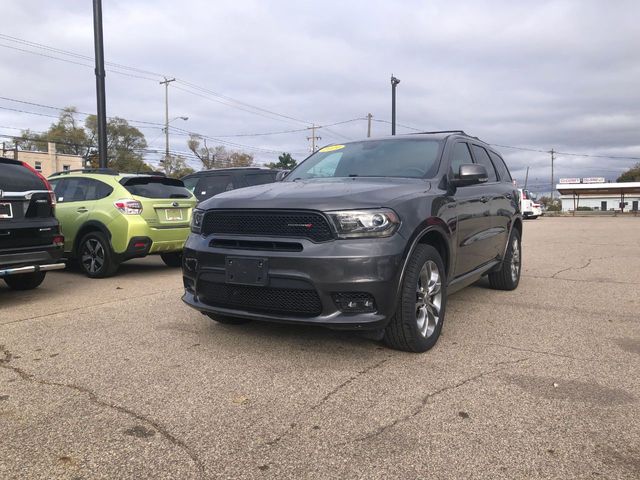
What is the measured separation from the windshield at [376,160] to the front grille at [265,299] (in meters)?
1.60

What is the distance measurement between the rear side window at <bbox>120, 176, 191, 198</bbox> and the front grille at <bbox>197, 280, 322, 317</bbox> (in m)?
4.33

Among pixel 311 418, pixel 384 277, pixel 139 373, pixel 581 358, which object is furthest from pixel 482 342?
pixel 139 373

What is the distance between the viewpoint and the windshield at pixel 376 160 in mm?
4669

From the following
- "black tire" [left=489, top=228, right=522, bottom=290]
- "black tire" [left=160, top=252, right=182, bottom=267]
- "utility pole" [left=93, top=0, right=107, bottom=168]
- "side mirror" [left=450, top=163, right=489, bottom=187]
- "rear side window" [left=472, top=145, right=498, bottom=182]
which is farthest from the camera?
"utility pole" [left=93, top=0, right=107, bottom=168]

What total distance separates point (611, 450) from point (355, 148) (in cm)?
356

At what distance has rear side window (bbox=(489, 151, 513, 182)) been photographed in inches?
261

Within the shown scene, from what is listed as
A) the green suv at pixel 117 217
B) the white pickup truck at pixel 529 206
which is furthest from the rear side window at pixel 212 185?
the white pickup truck at pixel 529 206

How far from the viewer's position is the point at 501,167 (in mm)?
6871

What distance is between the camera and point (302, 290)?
3.52 m

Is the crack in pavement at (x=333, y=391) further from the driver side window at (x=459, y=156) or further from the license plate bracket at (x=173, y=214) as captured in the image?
the license plate bracket at (x=173, y=214)

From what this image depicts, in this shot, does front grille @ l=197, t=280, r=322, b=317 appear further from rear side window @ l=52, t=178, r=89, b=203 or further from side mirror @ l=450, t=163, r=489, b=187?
rear side window @ l=52, t=178, r=89, b=203

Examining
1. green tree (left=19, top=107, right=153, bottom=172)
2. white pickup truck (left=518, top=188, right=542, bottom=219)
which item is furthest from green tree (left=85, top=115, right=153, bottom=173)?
white pickup truck (left=518, top=188, right=542, bottom=219)

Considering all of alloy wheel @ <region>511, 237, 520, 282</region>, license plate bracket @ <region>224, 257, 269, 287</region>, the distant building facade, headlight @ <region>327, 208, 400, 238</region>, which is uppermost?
the distant building facade

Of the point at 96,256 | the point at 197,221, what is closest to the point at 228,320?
the point at 197,221
